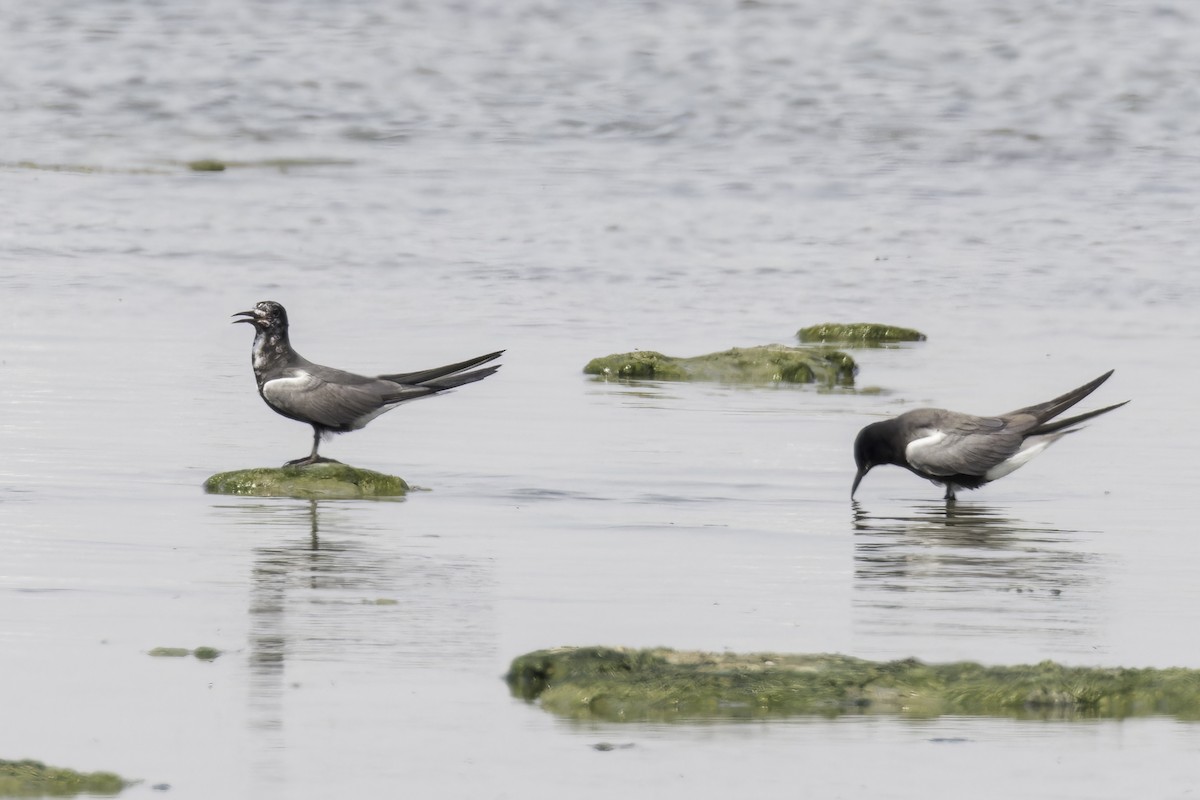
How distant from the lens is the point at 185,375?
37.3ft

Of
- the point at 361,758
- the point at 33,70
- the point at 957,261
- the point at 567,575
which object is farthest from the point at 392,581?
the point at 33,70

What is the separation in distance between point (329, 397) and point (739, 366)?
2.99m

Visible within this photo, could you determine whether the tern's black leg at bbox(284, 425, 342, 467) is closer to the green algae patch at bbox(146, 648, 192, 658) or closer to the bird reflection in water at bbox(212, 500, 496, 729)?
the bird reflection in water at bbox(212, 500, 496, 729)

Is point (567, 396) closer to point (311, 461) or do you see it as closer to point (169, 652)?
point (311, 461)

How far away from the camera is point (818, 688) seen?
546 centimetres

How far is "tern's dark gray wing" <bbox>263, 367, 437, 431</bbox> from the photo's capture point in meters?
9.66

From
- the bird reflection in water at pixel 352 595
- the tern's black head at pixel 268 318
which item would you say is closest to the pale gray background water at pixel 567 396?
the bird reflection in water at pixel 352 595

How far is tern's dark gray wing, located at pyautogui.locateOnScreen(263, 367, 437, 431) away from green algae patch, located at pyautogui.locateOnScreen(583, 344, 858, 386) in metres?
2.10

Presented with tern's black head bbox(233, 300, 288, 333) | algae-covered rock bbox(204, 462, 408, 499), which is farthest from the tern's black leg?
tern's black head bbox(233, 300, 288, 333)

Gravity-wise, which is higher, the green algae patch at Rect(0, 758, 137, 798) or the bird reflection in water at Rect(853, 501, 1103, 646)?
the bird reflection in water at Rect(853, 501, 1103, 646)

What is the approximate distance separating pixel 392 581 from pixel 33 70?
20260 mm

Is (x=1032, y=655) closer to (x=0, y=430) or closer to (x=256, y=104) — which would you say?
(x=0, y=430)

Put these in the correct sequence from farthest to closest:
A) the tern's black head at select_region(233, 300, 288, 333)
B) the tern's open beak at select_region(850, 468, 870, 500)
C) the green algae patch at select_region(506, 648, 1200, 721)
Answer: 1. the tern's black head at select_region(233, 300, 288, 333)
2. the tern's open beak at select_region(850, 468, 870, 500)
3. the green algae patch at select_region(506, 648, 1200, 721)

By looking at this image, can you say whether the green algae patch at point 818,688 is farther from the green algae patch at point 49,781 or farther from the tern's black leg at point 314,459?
the tern's black leg at point 314,459
